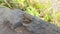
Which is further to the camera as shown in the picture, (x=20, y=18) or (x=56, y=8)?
(x=56, y=8)

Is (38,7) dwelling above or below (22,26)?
below

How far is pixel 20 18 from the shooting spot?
1380 mm

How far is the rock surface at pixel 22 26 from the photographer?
1.28 meters

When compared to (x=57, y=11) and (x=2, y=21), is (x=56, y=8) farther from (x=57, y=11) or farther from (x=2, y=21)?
(x=2, y=21)

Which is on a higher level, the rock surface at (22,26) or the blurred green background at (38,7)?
the rock surface at (22,26)

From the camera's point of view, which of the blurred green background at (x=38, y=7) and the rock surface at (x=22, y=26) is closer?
the rock surface at (x=22, y=26)

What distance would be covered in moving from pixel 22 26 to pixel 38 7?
1.76 metres

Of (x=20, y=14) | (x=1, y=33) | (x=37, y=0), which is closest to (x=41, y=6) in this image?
(x=37, y=0)

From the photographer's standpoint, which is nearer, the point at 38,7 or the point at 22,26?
the point at 22,26

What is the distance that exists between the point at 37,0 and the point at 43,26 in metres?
1.79

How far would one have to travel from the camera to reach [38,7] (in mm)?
3041

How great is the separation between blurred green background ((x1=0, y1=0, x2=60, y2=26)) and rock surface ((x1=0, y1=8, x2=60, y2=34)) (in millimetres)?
1395

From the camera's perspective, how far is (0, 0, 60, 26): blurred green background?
2.82 m

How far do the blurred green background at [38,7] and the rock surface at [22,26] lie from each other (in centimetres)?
140
